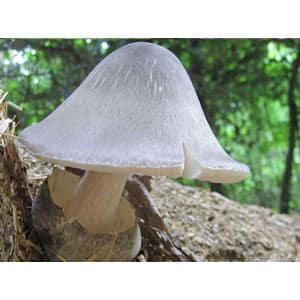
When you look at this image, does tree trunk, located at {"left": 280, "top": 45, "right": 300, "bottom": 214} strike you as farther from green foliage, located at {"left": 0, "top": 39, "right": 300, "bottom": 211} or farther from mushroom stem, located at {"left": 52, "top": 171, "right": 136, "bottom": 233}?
mushroom stem, located at {"left": 52, "top": 171, "right": 136, "bottom": 233}

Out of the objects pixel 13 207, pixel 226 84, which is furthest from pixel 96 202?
pixel 226 84

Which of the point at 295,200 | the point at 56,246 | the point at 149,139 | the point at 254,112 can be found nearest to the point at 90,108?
the point at 149,139

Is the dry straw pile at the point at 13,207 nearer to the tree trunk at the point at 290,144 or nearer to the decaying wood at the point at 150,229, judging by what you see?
the decaying wood at the point at 150,229

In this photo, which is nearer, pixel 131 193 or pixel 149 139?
pixel 149 139

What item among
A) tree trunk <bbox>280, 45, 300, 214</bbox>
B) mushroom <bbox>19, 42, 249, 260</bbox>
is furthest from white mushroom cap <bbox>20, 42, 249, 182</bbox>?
tree trunk <bbox>280, 45, 300, 214</bbox>

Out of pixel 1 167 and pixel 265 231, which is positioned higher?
pixel 1 167

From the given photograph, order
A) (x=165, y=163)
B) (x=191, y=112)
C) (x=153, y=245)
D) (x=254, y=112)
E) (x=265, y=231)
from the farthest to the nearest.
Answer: (x=254, y=112) < (x=265, y=231) < (x=153, y=245) < (x=191, y=112) < (x=165, y=163)

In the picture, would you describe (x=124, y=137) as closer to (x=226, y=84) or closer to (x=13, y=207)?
(x=13, y=207)

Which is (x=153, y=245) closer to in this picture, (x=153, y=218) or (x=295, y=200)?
(x=153, y=218)
